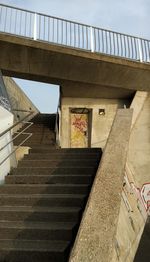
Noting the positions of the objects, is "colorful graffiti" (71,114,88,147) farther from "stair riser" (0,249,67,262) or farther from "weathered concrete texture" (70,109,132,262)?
"stair riser" (0,249,67,262)

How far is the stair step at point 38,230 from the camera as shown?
14.4 feet

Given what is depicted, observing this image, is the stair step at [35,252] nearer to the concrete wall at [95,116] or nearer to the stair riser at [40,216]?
the stair riser at [40,216]

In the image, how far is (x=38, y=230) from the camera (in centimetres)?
447

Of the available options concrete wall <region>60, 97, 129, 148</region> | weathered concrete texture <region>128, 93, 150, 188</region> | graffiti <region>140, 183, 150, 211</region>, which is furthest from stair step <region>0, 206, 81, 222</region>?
concrete wall <region>60, 97, 129, 148</region>

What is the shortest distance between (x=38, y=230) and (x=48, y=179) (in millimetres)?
1968

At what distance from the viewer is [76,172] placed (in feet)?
21.7

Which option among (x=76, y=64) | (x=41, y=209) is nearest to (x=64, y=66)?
(x=76, y=64)

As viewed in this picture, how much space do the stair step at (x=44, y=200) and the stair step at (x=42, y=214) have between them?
17cm

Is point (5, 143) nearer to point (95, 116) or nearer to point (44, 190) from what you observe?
point (44, 190)

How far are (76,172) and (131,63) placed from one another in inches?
260

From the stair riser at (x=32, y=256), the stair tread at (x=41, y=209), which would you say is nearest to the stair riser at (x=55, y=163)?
the stair tread at (x=41, y=209)

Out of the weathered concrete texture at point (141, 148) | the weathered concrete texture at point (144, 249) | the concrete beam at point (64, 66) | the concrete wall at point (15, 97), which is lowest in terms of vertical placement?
the weathered concrete texture at point (144, 249)

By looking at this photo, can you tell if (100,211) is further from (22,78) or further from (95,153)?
(22,78)

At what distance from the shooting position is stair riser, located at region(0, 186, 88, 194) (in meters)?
5.73
